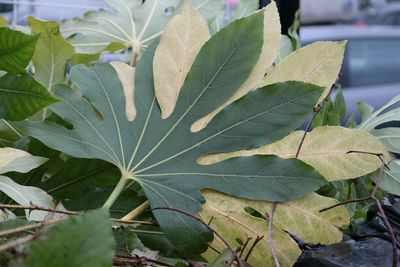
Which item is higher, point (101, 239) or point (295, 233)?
point (101, 239)

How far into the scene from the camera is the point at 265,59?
30.6 inches

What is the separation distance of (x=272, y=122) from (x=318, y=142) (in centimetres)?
7

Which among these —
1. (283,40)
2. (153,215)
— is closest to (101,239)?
(153,215)

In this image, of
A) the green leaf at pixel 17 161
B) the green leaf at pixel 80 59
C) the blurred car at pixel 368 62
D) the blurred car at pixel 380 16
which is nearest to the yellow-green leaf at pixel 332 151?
the green leaf at pixel 17 161

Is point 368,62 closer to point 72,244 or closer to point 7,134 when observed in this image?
point 7,134

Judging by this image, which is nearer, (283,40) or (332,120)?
(332,120)

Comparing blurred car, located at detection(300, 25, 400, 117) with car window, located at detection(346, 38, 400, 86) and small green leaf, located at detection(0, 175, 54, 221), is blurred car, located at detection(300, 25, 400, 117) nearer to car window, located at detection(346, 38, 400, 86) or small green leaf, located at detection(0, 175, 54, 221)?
car window, located at detection(346, 38, 400, 86)

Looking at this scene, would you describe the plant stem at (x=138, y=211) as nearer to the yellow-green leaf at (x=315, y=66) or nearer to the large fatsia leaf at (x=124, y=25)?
the yellow-green leaf at (x=315, y=66)

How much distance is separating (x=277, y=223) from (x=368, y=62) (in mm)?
4713

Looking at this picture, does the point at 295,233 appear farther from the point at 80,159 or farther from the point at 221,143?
the point at 80,159

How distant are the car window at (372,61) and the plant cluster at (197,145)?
173 inches

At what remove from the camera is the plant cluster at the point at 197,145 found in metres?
0.73

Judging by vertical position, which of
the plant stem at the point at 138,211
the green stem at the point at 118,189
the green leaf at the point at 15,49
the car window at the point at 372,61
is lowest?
the car window at the point at 372,61

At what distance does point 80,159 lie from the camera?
822mm
